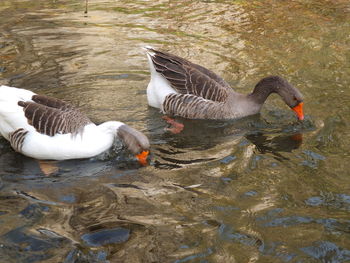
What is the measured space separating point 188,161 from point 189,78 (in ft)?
6.39

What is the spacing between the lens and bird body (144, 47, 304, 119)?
26.4 ft

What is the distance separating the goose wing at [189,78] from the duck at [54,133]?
197 cm

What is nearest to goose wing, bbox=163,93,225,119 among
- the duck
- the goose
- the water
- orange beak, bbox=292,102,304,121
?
the goose

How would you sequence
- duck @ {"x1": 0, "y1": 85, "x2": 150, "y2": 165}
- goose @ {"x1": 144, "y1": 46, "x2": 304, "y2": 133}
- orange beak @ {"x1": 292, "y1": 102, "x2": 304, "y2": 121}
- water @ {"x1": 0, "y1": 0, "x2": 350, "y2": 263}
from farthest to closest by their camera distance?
goose @ {"x1": 144, "y1": 46, "x2": 304, "y2": 133} < orange beak @ {"x1": 292, "y1": 102, "x2": 304, "y2": 121} < duck @ {"x1": 0, "y1": 85, "x2": 150, "y2": 165} < water @ {"x1": 0, "y1": 0, "x2": 350, "y2": 263}

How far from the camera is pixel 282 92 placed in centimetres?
794

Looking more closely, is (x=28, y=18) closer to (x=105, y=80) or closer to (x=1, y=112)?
(x=105, y=80)

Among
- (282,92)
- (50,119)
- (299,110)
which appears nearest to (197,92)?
(282,92)

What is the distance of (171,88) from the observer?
838cm

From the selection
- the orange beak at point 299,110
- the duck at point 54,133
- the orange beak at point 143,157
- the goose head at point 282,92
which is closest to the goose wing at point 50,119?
the duck at point 54,133

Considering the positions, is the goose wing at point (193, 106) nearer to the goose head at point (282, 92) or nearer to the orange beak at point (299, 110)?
the goose head at point (282, 92)

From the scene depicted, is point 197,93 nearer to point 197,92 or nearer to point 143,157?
point 197,92

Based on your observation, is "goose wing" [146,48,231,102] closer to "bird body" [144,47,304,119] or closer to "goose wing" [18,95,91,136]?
"bird body" [144,47,304,119]

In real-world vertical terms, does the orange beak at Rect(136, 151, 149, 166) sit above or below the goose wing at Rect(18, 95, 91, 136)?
below

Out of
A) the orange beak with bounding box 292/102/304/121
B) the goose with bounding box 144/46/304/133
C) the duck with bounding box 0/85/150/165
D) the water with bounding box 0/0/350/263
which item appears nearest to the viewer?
the water with bounding box 0/0/350/263
